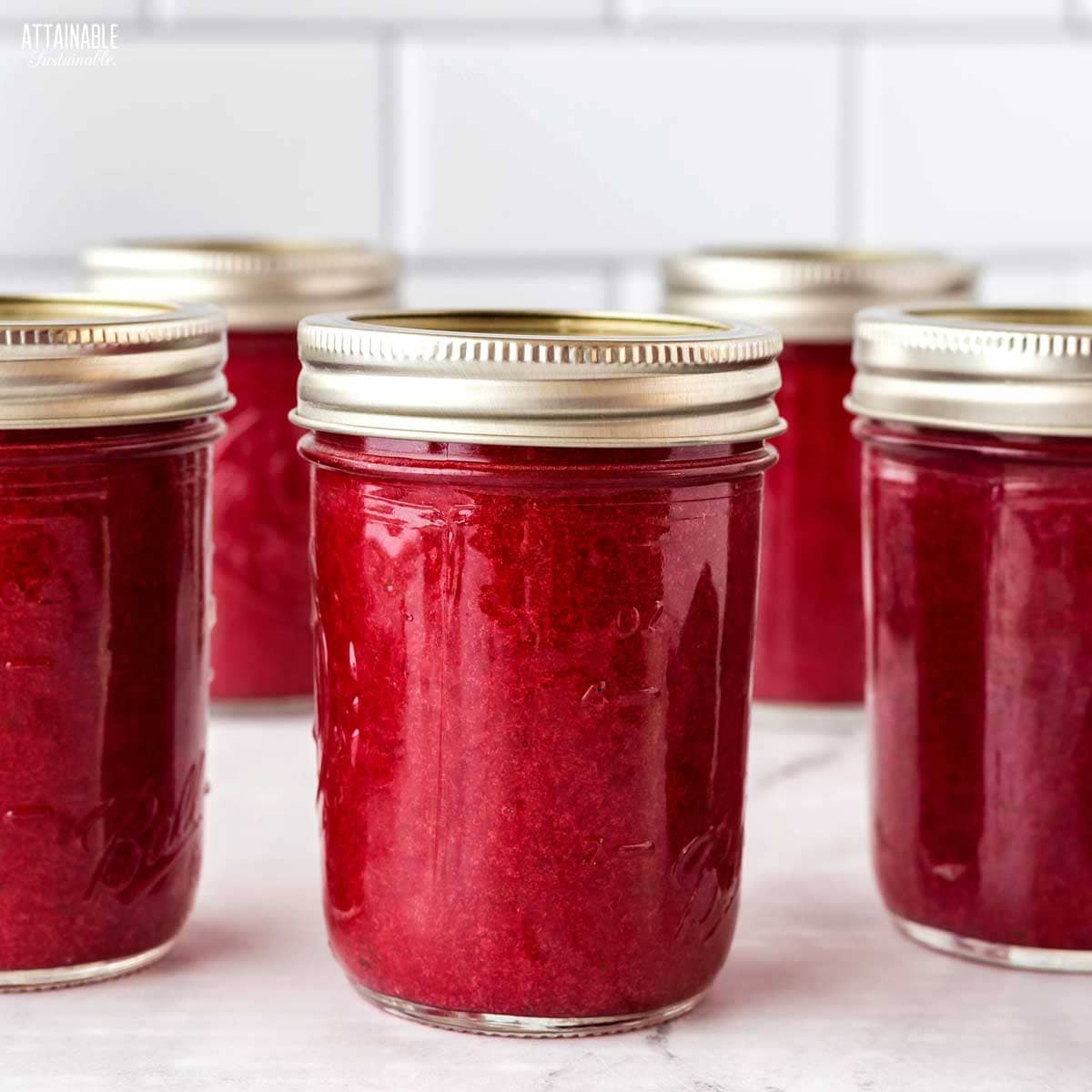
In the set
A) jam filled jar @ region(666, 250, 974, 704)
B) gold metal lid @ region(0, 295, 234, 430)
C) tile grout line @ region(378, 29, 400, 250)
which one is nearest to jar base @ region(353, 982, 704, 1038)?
gold metal lid @ region(0, 295, 234, 430)

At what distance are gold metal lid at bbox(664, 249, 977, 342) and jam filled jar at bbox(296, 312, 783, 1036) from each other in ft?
1.36

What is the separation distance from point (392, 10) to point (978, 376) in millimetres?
932

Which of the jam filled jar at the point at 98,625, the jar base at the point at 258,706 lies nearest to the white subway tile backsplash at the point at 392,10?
the jar base at the point at 258,706

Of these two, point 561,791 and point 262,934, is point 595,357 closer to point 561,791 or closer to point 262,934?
point 561,791

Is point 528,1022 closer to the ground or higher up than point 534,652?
closer to the ground

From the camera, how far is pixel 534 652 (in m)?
0.62

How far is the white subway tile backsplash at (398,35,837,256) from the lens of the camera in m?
1.55

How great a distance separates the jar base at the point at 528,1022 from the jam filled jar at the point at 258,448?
0.45 metres

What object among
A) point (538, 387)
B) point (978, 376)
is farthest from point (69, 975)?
point (978, 376)

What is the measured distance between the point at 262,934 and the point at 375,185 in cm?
89

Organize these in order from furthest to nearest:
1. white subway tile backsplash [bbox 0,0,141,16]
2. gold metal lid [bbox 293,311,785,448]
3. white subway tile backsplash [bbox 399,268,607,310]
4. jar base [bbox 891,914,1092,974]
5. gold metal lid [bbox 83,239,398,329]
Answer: white subway tile backsplash [bbox 399,268,607,310] < white subway tile backsplash [bbox 0,0,141,16] < gold metal lid [bbox 83,239,398,329] < jar base [bbox 891,914,1092,974] < gold metal lid [bbox 293,311,785,448]

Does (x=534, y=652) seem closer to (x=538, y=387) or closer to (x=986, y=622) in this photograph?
(x=538, y=387)

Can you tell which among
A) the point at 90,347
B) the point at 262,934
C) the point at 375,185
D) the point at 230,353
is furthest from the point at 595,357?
the point at 375,185

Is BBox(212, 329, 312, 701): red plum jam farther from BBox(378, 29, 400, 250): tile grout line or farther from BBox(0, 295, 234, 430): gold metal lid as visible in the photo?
BBox(378, 29, 400, 250): tile grout line
